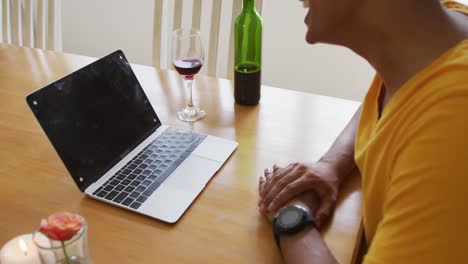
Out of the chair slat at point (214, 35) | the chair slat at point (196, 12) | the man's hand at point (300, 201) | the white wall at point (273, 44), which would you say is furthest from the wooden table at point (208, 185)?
the white wall at point (273, 44)

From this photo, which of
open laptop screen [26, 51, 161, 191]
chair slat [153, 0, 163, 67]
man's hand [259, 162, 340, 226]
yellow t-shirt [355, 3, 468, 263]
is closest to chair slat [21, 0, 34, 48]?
chair slat [153, 0, 163, 67]

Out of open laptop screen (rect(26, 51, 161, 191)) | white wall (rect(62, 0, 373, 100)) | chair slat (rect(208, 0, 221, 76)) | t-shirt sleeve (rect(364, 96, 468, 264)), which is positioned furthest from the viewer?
white wall (rect(62, 0, 373, 100))

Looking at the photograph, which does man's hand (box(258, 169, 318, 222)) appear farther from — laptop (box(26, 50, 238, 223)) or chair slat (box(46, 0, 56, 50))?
chair slat (box(46, 0, 56, 50))

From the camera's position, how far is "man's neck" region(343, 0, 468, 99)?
681 millimetres

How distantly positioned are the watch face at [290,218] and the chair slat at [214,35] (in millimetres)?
924

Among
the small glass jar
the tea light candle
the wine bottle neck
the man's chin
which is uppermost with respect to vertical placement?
the man's chin

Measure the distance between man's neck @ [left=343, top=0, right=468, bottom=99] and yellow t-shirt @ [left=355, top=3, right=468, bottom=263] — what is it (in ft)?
0.09

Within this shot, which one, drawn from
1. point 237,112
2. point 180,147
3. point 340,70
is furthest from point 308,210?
point 340,70

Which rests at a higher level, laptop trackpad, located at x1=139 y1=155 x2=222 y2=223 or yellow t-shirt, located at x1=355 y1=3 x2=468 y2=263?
yellow t-shirt, located at x1=355 y1=3 x2=468 y2=263

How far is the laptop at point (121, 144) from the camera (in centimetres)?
88

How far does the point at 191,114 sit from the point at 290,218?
474mm

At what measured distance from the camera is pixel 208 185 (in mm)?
Result: 941

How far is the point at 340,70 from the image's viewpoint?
2.45m

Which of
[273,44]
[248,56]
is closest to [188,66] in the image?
[248,56]
